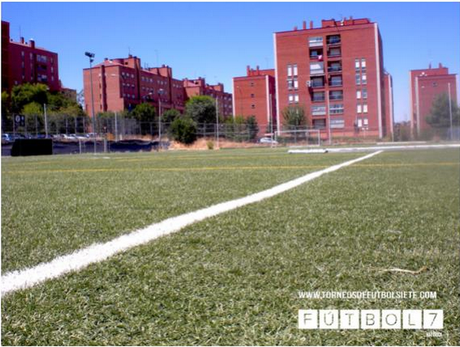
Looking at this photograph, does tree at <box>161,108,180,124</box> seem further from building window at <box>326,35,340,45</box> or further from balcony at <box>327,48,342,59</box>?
building window at <box>326,35,340,45</box>

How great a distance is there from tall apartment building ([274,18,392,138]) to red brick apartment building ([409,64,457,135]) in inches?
10.4

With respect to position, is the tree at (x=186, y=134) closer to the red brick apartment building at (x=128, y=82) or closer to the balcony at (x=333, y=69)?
the red brick apartment building at (x=128, y=82)

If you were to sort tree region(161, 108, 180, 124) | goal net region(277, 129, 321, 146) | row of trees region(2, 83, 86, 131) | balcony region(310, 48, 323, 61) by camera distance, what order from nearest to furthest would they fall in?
balcony region(310, 48, 323, 61) < tree region(161, 108, 180, 124) < row of trees region(2, 83, 86, 131) < goal net region(277, 129, 321, 146)

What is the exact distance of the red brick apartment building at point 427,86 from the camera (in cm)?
363

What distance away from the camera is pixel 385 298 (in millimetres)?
1322

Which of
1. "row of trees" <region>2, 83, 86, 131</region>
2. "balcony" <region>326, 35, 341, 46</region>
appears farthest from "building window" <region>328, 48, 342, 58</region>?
"row of trees" <region>2, 83, 86, 131</region>

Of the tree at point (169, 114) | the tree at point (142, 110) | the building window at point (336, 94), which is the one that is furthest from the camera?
the tree at point (169, 114)

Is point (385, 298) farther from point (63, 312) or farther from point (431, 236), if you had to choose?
point (431, 236)

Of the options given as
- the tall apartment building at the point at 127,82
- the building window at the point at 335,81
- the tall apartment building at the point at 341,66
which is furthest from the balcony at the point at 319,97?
the tall apartment building at the point at 127,82

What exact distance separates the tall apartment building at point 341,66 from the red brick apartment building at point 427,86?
0.26 meters

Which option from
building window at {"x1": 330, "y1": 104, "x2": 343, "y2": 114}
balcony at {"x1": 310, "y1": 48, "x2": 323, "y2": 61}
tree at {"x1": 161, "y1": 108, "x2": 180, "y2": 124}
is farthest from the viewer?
tree at {"x1": 161, "y1": 108, "x2": 180, "y2": 124}

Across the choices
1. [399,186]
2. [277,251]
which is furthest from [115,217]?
[399,186]

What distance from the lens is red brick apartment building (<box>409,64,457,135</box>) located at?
3627 mm

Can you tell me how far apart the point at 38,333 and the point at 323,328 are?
25.6 inches
